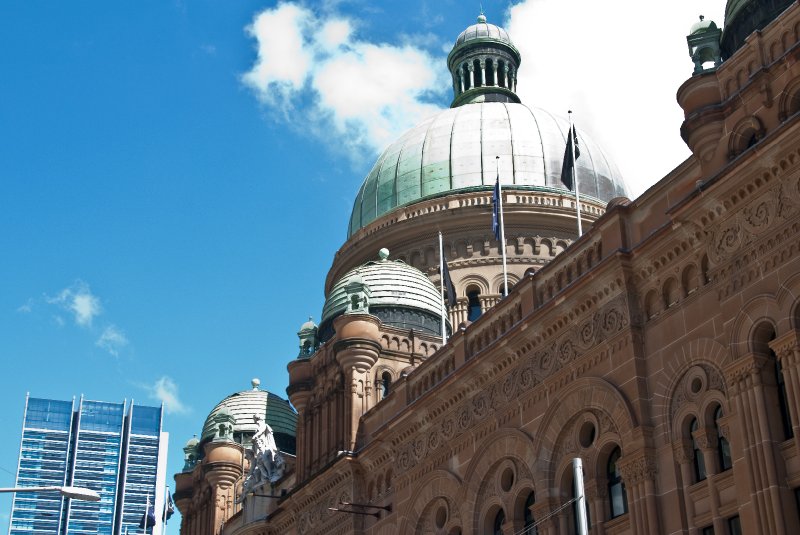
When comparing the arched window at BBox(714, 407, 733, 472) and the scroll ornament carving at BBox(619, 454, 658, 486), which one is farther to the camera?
the scroll ornament carving at BBox(619, 454, 658, 486)

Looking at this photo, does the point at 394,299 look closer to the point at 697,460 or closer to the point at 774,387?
the point at 697,460

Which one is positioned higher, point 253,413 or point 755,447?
point 253,413

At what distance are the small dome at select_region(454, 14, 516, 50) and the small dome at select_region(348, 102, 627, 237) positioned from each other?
24.8 ft

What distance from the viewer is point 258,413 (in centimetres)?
6931

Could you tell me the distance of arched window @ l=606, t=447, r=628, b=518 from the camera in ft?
110

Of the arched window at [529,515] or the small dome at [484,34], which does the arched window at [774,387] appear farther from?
the small dome at [484,34]

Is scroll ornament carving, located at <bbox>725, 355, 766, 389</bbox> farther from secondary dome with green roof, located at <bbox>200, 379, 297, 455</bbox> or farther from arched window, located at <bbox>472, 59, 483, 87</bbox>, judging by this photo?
arched window, located at <bbox>472, 59, 483, 87</bbox>

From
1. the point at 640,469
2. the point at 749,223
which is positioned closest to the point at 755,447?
the point at 640,469

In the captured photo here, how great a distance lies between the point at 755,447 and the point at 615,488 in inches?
251

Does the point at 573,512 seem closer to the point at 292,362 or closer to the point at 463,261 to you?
the point at 292,362

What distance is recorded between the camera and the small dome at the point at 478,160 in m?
69.9

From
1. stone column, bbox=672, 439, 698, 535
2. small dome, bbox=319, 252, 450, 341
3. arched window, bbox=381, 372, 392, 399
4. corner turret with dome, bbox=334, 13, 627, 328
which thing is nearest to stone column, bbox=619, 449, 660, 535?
stone column, bbox=672, 439, 698, 535

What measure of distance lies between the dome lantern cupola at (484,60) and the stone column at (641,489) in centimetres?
5068

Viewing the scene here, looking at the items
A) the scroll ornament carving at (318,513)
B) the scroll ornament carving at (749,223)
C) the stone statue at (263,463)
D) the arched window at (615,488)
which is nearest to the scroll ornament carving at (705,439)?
the arched window at (615,488)
